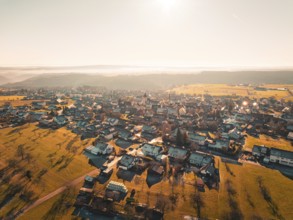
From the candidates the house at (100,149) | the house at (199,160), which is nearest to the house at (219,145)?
the house at (199,160)

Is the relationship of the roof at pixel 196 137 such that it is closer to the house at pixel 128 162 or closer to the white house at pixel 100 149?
the house at pixel 128 162

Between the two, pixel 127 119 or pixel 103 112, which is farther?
pixel 103 112

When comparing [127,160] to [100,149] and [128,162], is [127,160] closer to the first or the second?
[128,162]

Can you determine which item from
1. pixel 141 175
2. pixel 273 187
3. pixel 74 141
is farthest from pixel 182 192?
pixel 74 141

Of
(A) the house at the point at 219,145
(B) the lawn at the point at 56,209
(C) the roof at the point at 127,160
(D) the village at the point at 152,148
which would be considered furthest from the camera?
(A) the house at the point at 219,145

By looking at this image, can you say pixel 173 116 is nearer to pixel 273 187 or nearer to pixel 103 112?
pixel 103 112

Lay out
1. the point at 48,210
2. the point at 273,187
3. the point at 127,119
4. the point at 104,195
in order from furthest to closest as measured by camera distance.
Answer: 1. the point at 127,119
2. the point at 273,187
3. the point at 104,195
4. the point at 48,210
